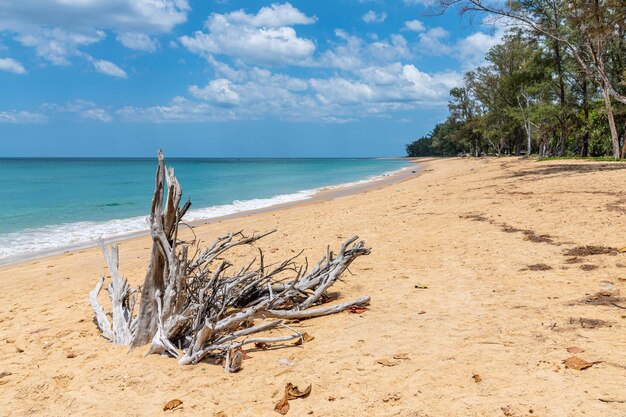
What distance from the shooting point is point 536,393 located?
3162 mm

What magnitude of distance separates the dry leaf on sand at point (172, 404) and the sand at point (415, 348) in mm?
68

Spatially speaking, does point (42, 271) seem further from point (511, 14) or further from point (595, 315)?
point (511, 14)

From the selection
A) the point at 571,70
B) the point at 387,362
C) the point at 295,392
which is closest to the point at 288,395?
the point at 295,392

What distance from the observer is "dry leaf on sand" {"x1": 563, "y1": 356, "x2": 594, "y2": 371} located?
3.39 metres

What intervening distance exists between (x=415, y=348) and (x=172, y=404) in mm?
2288

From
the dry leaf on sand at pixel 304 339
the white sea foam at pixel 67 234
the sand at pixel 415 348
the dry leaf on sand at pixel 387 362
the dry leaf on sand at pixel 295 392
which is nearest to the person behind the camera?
the sand at pixel 415 348

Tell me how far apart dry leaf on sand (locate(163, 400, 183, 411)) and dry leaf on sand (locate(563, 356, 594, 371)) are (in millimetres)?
3238

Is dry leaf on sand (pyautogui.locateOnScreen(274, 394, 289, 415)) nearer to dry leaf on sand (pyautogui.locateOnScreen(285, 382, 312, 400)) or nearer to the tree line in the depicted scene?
dry leaf on sand (pyautogui.locateOnScreen(285, 382, 312, 400))

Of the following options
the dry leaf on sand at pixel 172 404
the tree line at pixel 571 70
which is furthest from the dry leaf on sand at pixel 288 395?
the tree line at pixel 571 70

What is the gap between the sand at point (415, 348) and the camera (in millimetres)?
3328

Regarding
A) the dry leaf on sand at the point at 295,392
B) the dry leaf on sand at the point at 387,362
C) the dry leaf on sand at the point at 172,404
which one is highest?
the dry leaf on sand at the point at 387,362

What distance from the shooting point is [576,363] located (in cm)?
346

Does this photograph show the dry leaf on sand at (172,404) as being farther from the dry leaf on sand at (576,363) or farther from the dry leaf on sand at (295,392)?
the dry leaf on sand at (576,363)

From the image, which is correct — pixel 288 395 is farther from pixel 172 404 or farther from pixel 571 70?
pixel 571 70
